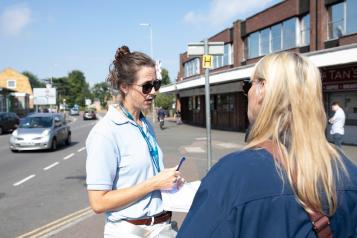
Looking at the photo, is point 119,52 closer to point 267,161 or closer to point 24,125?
point 267,161

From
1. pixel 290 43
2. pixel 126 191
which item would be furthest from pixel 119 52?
pixel 290 43

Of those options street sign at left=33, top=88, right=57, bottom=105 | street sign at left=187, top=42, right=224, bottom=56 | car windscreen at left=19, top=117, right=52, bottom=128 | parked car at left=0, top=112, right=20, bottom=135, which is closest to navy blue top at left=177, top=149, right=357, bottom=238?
street sign at left=187, top=42, right=224, bottom=56

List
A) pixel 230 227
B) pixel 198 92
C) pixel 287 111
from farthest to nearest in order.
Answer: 1. pixel 198 92
2. pixel 287 111
3. pixel 230 227

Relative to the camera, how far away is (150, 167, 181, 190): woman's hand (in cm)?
231

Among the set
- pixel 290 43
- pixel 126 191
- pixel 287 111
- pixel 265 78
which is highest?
pixel 290 43

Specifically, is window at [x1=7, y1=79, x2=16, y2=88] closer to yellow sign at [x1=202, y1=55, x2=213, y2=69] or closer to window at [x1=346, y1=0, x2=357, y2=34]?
window at [x1=346, y1=0, x2=357, y2=34]

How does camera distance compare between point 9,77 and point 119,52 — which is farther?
point 9,77

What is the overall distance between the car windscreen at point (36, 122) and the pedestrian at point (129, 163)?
16.3 metres

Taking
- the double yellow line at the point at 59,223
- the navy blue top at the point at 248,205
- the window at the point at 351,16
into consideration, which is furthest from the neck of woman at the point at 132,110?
the window at the point at 351,16

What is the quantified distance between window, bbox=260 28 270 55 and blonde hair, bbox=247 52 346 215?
25227 millimetres

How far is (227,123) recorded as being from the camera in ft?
104

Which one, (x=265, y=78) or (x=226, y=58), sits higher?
(x=226, y=58)

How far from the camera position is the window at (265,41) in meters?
26.0

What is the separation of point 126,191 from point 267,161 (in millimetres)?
1122
